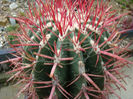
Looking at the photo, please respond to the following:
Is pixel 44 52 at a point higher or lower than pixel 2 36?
higher

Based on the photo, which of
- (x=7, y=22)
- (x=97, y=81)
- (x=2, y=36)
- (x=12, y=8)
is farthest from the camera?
(x=12, y=8)

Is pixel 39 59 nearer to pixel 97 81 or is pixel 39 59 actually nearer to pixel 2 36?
pixel 97 81

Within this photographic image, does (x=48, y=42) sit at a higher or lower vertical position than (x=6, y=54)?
higher

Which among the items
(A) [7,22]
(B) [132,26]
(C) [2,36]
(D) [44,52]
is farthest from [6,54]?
(B) [132,26]

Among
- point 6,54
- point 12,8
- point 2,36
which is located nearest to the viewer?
point 6,54

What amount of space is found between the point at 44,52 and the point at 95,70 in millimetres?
271

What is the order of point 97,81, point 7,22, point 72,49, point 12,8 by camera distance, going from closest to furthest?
point 72,49
point 97,81
point 7,22
point 12,8

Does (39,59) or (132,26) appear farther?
(132,26)

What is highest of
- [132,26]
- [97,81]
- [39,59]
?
[39,59]

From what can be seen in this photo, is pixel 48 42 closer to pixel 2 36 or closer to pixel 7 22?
pixel 2 36

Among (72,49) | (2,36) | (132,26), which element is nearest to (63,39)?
(72,49)

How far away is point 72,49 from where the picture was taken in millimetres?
733

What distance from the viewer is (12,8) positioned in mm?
2646

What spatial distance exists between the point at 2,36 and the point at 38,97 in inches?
59.3
